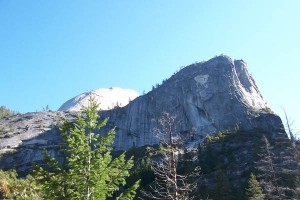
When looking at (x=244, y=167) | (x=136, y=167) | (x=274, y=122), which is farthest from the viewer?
(x=274, y=122)

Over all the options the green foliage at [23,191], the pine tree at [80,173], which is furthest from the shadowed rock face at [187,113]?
the pine tree at [80,173]

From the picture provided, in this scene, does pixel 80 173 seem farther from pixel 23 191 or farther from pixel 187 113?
pixel 187 113

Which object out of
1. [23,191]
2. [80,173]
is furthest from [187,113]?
[80,173]

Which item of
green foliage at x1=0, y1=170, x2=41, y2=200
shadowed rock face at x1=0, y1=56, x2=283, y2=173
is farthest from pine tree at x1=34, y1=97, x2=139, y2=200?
shadowed rock face at x1=0, y1=56, x2=283, y2=173

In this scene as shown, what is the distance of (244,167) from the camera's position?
239 ft

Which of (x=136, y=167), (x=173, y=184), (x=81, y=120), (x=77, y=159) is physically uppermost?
→ (x=136, y=167)

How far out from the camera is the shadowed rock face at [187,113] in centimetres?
11062

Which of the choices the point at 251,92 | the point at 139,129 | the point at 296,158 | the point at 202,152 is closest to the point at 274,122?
the point at 251,92

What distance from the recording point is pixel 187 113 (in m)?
118

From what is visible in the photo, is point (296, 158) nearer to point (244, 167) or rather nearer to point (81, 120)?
point (81, 120)

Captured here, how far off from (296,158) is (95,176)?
41.9 ft

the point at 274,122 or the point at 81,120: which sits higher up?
the point at 274,122

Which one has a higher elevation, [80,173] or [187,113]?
[187,113]

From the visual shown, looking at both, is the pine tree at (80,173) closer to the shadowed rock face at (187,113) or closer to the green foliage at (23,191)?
the green foliage at (23,191)
